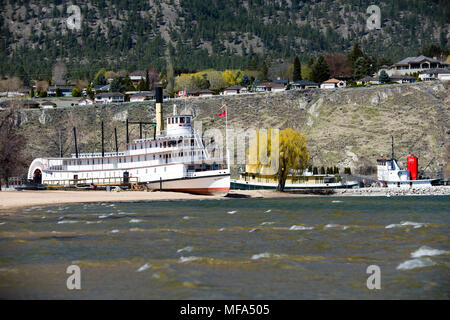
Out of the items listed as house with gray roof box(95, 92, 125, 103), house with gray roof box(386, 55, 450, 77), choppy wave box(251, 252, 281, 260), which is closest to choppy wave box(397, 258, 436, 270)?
choppy wave box(251, 252, 281, 260)

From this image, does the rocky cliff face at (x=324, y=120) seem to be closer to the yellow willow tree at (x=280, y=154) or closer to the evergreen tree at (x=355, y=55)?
the yellow willow tree at (x=280, y=154)

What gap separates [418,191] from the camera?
8925cm

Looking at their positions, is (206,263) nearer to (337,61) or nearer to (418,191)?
(418,191)

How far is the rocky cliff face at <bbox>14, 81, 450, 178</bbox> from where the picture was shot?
119062 mm

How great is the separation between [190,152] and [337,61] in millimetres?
127721

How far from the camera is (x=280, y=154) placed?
90188 millimetres

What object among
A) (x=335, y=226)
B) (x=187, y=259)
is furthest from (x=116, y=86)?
(x=187, y=259)

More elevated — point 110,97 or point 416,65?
point 416,65

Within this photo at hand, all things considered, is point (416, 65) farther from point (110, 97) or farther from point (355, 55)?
point (110, 97)

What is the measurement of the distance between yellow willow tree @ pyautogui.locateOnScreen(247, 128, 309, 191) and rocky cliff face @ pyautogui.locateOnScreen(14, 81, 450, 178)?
26638mm

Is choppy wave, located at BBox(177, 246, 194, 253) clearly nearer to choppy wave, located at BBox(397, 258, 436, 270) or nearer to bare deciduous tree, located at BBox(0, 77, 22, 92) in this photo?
choppy wave, located at BBox(397, 258, 436, 270)

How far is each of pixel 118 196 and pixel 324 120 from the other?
2671 inches
